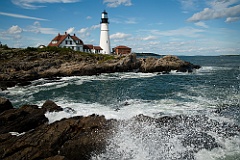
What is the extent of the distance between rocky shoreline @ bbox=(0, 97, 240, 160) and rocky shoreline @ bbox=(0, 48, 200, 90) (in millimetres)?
21986

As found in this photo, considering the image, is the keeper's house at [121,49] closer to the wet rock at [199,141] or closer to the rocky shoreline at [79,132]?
the rocky shoreline at [79,132]

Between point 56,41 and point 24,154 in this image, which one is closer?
point 24,154

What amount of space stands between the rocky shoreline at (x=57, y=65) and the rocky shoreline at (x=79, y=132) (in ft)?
72.1

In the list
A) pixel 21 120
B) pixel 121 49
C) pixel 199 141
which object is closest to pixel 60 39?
pixel 121 49

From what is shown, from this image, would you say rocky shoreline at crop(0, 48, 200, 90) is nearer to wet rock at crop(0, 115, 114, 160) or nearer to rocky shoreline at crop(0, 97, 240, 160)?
rocky shoreline at crop(0, 97, 240, 160)

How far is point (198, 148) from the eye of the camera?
10.2m

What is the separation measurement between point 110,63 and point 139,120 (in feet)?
125

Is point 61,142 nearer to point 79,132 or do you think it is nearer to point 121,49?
point 79,132

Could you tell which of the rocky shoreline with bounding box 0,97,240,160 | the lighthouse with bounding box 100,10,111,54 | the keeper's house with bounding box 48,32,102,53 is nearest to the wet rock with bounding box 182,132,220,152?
the rocky shoreline with bounding box 0,97,240,160

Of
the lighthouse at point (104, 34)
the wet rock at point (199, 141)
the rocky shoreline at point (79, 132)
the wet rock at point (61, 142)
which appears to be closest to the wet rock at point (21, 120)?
the rocky shoreline at point (79, 132)

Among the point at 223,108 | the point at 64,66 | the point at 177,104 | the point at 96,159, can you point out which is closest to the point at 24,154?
the point at 96,159

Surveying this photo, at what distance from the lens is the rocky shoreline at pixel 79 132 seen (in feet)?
30.9

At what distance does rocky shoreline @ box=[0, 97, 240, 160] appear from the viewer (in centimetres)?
942

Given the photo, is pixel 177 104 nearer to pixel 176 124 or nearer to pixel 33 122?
pixel 176 124
